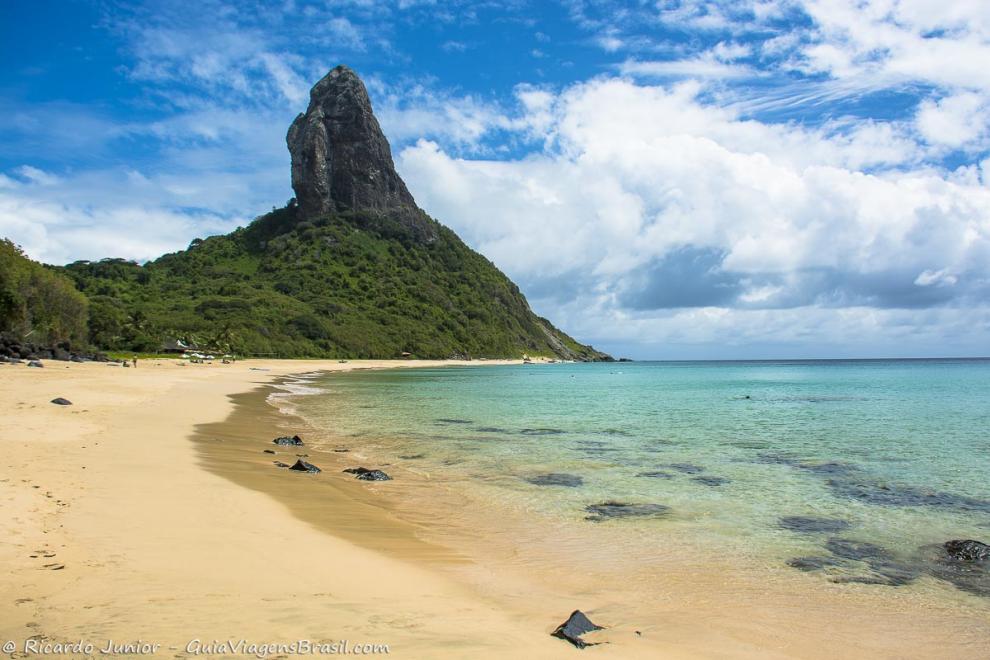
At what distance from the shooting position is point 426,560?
9.25m

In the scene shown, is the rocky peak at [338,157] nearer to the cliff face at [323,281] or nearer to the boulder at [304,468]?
the cliff face at [323,281]

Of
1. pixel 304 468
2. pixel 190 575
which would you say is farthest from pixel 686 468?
pixel 190 575

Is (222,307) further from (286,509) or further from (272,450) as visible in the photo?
(286,509)

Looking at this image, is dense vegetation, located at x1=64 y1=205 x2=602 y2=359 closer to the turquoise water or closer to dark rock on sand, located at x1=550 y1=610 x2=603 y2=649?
the turquoise water

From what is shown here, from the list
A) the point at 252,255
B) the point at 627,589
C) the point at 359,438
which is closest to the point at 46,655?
the point at 627,589

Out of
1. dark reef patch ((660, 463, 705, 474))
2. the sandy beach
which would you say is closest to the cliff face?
dark reef patch ((660, 463, 705, 474))

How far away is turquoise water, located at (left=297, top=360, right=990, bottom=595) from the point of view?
447 inches

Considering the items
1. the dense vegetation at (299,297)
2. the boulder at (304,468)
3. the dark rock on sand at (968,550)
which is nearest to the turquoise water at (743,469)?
the dark rock on sand at (968,550)

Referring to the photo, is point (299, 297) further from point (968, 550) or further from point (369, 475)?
point (968, 550)

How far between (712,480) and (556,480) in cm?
457

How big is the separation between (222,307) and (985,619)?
132 m

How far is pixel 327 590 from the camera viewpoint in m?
6.96

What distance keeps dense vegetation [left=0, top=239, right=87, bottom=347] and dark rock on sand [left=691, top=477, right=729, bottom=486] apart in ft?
208

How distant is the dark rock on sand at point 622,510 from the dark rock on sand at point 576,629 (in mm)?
5960
